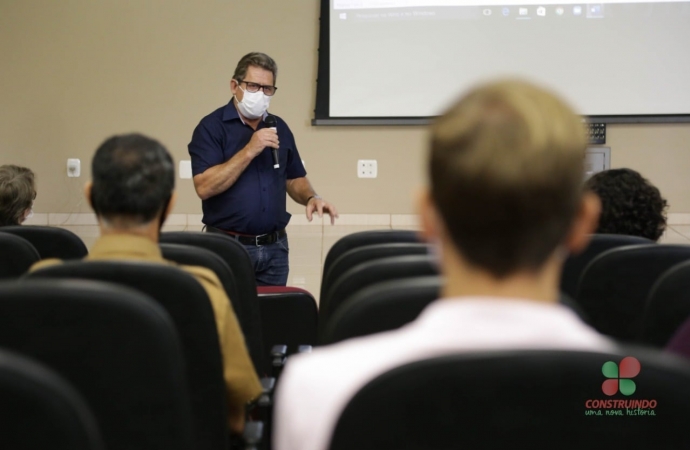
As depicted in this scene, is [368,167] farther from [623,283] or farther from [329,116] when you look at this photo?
[623,283]

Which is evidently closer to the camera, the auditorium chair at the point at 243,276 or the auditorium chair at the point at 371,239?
the auditorium chair at the point at 243,276

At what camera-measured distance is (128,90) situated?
19.0 feet

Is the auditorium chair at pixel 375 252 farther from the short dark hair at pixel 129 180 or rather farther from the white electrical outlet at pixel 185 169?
the white electrical outlet at pixel 185 169

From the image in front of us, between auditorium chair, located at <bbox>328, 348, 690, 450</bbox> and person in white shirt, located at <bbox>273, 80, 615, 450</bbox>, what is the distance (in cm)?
2

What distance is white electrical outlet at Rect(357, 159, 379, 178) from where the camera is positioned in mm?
5750

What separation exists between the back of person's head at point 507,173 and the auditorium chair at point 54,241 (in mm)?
2020

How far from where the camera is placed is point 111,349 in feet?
3.73

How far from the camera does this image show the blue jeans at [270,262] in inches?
138

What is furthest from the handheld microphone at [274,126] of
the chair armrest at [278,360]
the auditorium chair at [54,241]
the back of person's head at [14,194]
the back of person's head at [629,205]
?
the back of person's head at [629,205]

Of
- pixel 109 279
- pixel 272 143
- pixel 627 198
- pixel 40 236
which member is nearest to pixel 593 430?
pixel 109 279

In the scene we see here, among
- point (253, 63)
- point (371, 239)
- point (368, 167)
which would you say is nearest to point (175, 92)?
point (368, 167)

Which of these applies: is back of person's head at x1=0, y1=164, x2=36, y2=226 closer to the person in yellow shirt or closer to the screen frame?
the person in yellow shirt

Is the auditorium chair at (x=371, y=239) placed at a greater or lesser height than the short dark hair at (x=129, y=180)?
lesser

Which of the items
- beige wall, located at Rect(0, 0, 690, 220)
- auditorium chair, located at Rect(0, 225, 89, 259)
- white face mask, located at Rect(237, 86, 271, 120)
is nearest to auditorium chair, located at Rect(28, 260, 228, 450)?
auditorium chair, located at Rect(0, 225, 89, 259)
